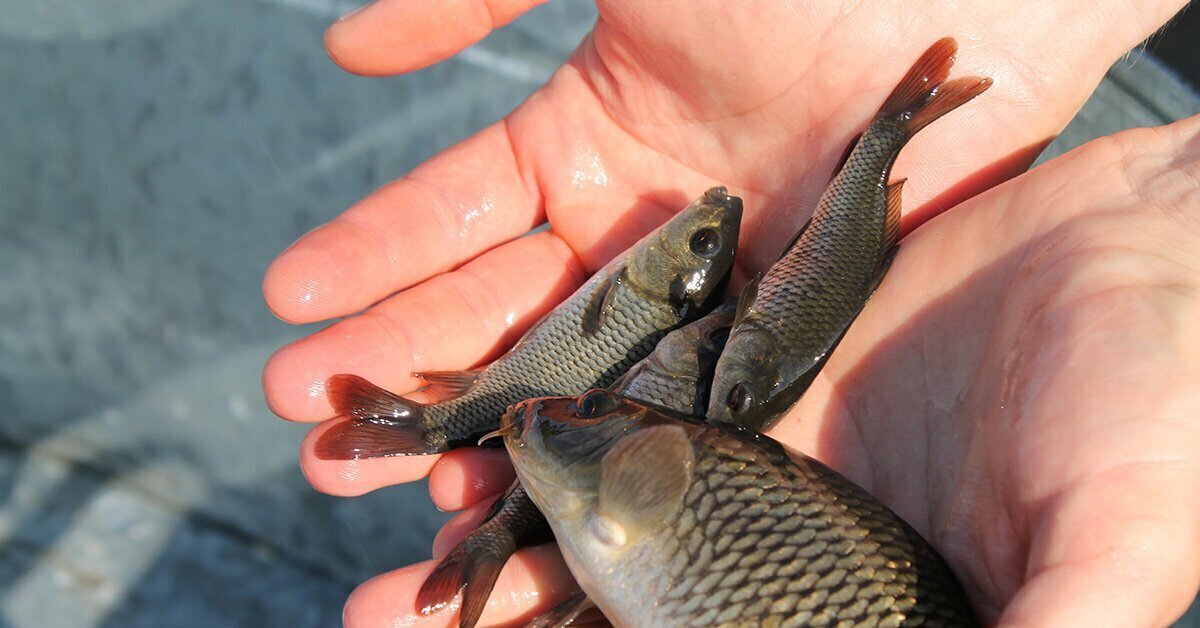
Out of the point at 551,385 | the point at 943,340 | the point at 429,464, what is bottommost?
the point at 429,464

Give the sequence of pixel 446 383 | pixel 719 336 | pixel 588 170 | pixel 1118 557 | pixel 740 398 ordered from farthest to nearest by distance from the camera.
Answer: pixel 588 170
pixel 446 383
pixel 719 336
pixel 740 398
pixel 1118 557

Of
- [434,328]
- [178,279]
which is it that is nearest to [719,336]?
[434,328]

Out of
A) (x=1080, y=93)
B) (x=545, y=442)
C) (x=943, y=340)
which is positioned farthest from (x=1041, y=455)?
(x=1080, y=93)

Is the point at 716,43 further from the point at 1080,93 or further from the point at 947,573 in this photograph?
the point at 947,573

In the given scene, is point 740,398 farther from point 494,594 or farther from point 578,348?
point 494,594

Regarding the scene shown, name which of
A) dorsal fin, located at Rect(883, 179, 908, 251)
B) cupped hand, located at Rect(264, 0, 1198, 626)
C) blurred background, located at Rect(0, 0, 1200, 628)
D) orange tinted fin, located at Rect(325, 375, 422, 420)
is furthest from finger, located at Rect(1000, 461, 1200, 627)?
blurred background, located at Rect(0, 0, 1200, 628)

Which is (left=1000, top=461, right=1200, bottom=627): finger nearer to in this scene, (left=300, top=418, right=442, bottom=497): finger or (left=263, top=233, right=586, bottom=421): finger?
(left=300, top=418, right=442, bottom=497): finger
